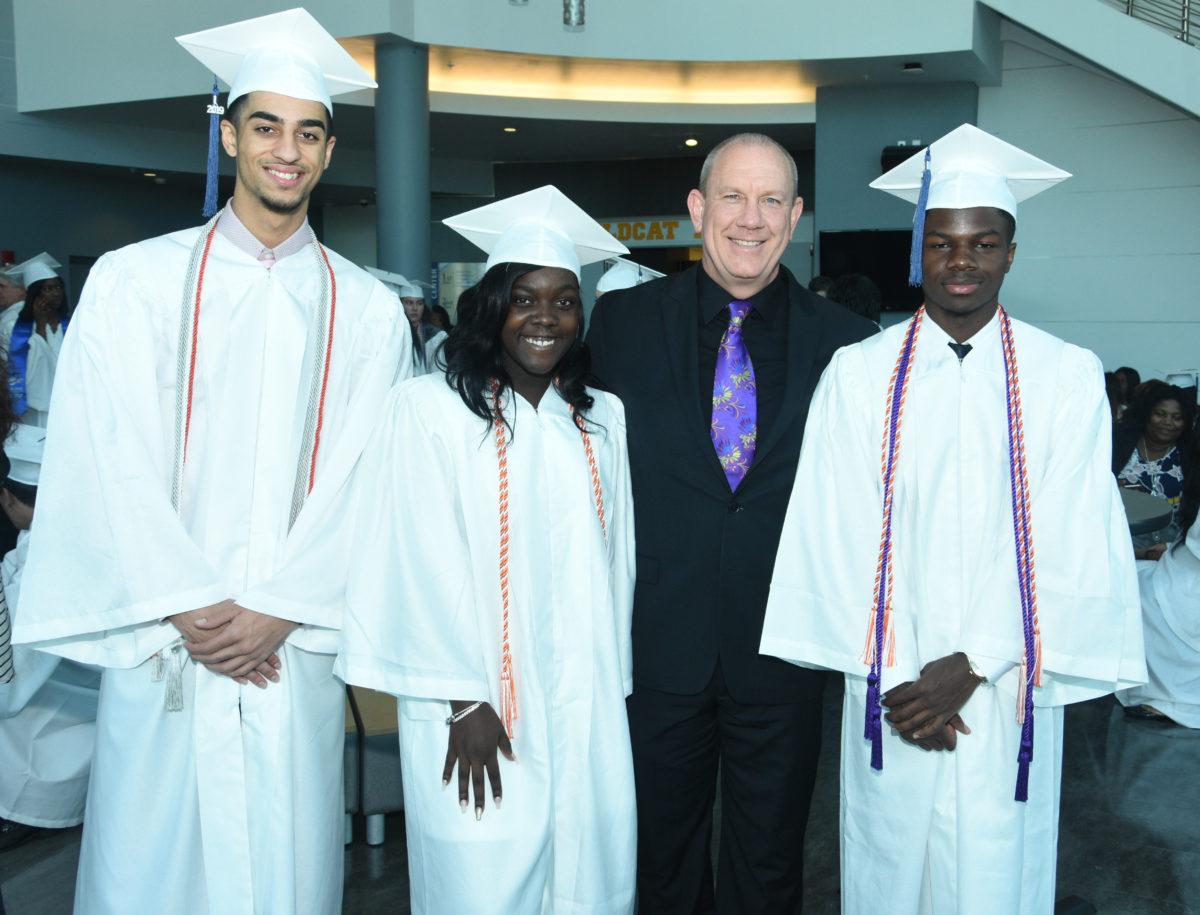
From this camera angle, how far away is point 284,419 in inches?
91.5

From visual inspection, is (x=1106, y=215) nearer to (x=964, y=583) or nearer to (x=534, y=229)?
(x=964, y=583)

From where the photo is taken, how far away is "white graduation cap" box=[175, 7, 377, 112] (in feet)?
7.70

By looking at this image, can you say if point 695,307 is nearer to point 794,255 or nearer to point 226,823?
point 226,823

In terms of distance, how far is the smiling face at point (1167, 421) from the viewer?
19.2 ft

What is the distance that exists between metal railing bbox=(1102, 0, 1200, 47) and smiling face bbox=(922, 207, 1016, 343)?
8.24 meters

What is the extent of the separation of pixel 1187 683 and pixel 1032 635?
3.24 m

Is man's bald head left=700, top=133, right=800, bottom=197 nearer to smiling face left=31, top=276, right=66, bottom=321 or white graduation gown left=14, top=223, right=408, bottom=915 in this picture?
white graduation gown left=14, top=223, right=408, bottom=915

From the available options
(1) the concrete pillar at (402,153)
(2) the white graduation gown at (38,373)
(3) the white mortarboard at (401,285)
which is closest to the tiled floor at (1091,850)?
(2) the white graduation gown at (38,373)

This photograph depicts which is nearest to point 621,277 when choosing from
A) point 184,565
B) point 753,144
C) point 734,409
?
point 753,144

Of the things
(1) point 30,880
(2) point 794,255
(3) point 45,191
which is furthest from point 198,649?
(3) point 45,191

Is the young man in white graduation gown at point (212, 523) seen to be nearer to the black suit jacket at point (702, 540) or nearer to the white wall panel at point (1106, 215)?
the black suit jacket at point (702, 540)

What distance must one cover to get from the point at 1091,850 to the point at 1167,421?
122 inches

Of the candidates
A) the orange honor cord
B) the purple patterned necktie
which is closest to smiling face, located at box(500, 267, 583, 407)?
the orange honor cord

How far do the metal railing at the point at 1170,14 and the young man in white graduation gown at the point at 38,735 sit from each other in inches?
372
